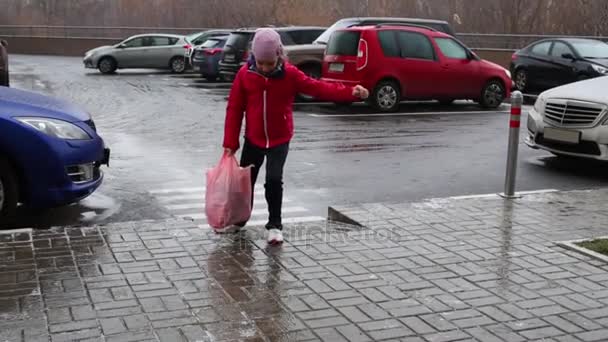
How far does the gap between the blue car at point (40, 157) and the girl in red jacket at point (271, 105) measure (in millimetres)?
1750

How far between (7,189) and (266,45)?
276cm

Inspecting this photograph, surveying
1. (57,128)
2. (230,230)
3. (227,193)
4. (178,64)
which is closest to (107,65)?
(178,64)

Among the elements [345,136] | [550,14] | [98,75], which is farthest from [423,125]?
[550,14]

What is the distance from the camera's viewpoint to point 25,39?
1785 inches

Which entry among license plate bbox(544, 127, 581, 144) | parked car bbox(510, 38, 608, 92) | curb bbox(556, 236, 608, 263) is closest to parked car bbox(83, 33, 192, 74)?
parked car bbox(510, 38, 608, 92)

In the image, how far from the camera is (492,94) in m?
18.4

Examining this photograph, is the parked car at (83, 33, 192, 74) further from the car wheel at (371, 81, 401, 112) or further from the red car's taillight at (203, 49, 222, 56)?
the car wheel at (371, 81, 401, 112)

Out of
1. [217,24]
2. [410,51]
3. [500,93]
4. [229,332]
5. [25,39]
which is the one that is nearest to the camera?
[229,332]

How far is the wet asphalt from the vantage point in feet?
27.9

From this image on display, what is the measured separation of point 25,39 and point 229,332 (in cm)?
4421

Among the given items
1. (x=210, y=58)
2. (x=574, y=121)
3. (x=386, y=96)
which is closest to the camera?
(x=574, y=121)

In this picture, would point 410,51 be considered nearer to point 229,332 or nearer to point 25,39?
point 229,332

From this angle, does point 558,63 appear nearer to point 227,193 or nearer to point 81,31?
point 227,193

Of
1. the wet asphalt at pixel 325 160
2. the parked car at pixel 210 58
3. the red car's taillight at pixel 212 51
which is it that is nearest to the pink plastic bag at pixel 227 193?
the wet asphalt at pixel 325 160
